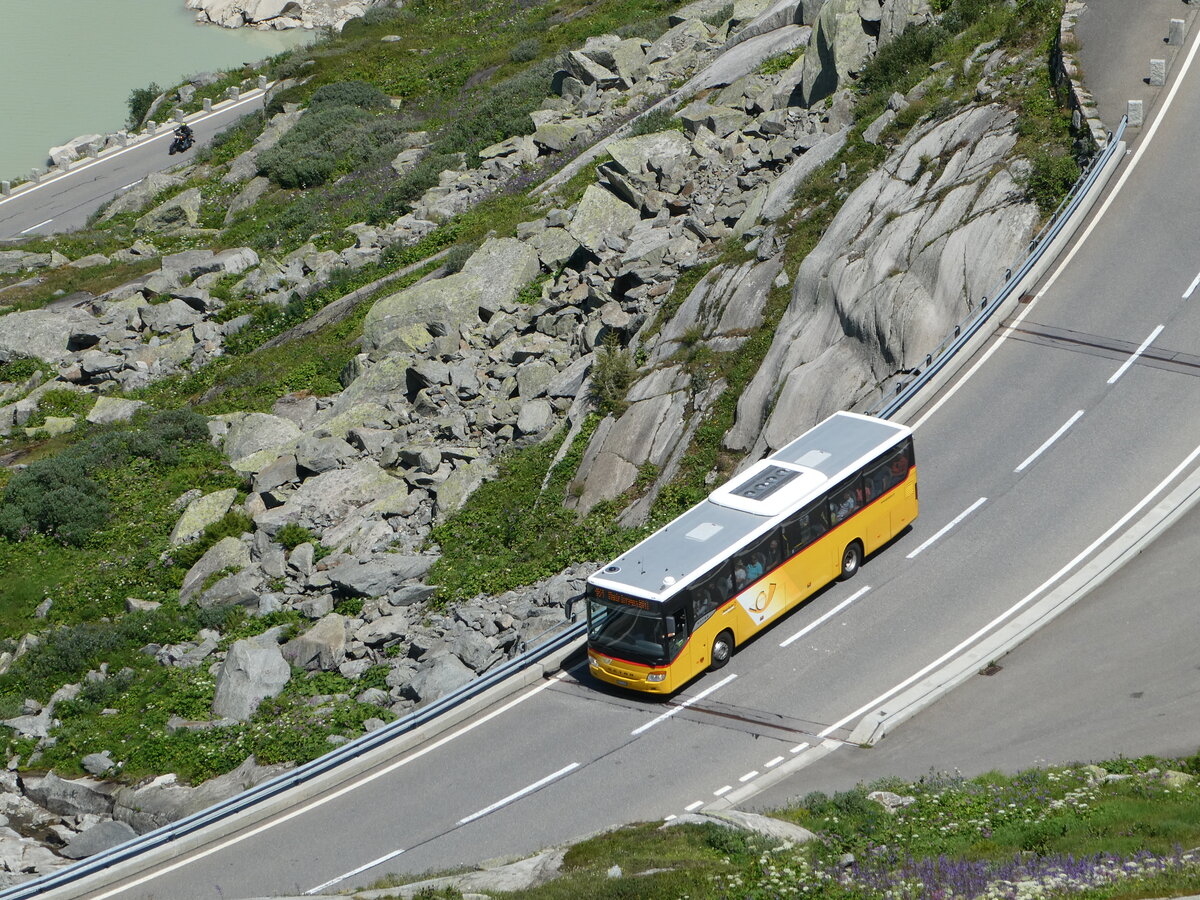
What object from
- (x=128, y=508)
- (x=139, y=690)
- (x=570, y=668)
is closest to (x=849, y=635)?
(x=570, y=668)

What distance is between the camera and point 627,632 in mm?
21969

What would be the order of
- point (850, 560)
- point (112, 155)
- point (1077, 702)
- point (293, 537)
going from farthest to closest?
point (112, 155), point (293, 537), point (850, 560), point (1077, 702)

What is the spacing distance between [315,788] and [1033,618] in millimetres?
12766

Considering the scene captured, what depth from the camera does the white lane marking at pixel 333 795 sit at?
68.1 ft

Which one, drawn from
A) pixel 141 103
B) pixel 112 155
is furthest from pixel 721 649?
pixel 141 103

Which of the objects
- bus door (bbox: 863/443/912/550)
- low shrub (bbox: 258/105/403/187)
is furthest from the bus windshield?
low shrub (bbox: 258/105/403/187)

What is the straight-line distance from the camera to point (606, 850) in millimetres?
17562

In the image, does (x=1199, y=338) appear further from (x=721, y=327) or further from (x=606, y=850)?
(x=606, y=850)

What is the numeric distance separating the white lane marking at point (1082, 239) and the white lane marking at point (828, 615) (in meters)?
5.09

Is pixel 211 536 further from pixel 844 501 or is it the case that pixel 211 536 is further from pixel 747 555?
pixel 844 501

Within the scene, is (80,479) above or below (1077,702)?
above

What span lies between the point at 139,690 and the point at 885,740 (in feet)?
53.5

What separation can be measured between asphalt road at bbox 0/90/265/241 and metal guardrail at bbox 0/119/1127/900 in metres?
52.8

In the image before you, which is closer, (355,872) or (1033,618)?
(355,872)
